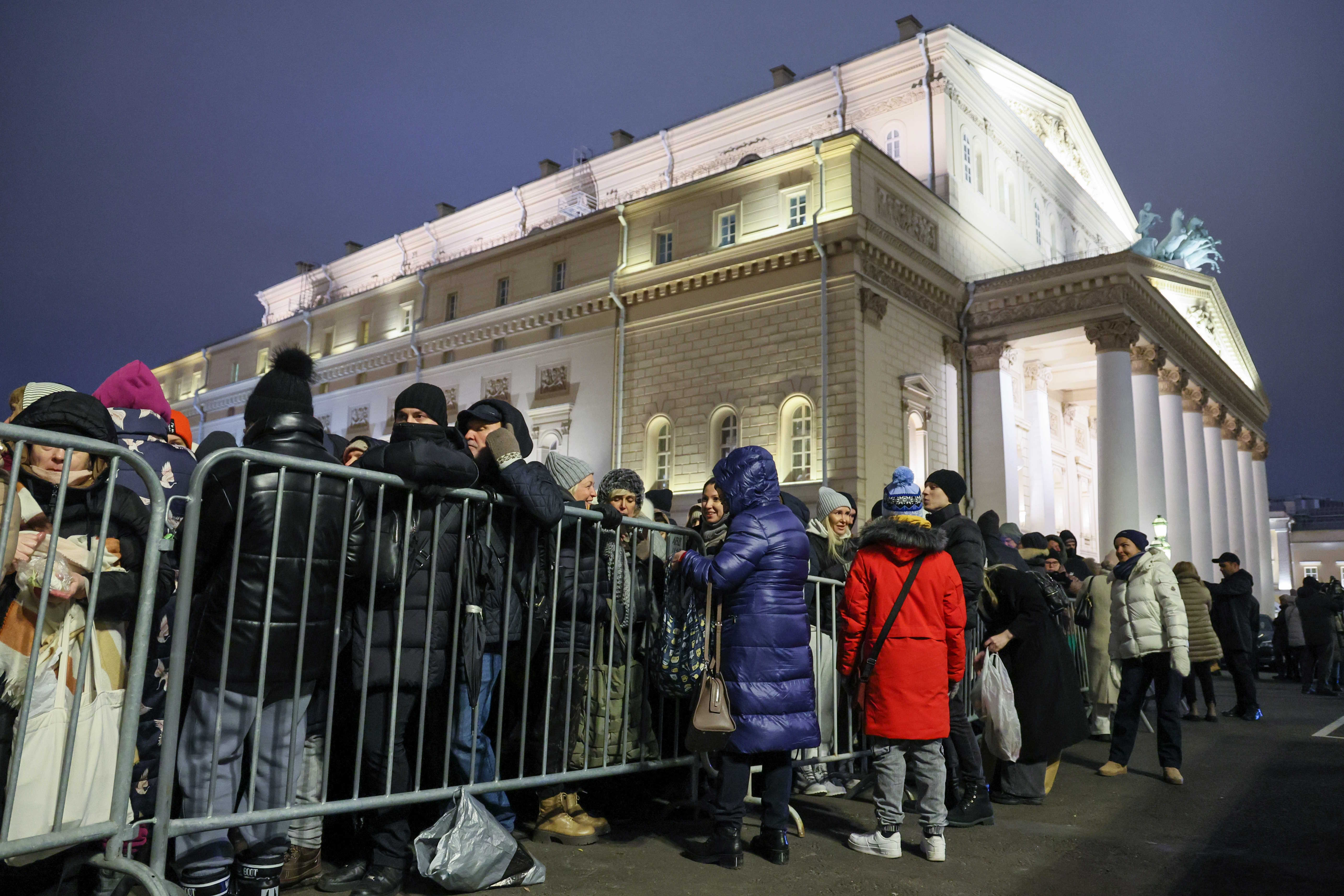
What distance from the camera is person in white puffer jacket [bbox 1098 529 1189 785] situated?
245 inches

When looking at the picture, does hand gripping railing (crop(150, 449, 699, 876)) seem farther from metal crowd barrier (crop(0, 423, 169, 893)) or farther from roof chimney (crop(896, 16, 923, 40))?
roof chimney (crop(896, 16, 923, 40))

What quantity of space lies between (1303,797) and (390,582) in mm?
6045

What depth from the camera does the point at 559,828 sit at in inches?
163

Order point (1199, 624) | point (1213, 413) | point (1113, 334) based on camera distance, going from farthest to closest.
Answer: point (1213, 413)
point (1113, 334)
point (1199, 624)

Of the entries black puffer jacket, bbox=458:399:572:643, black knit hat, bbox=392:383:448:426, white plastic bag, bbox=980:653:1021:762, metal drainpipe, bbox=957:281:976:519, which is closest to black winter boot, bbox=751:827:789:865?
black puffer jacket, bbox=458:399:572:643

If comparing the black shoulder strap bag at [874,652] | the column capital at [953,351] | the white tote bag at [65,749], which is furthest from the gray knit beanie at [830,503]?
the column capital at [953,351]

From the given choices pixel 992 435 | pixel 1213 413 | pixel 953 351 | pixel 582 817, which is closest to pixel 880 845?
pixel 582 817

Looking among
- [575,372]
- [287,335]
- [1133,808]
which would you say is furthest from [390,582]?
[287,335]

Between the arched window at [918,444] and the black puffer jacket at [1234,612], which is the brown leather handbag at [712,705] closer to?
the black puffer jacket at [1234,612]

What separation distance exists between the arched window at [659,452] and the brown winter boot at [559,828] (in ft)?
61.0

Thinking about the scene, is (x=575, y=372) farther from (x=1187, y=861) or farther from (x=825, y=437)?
(x=1187, y=861)

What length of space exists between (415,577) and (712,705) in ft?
4.56

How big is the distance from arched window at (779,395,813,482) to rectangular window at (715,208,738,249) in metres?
4.91

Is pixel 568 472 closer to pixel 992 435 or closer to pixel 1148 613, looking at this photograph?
pixel 1148 613
